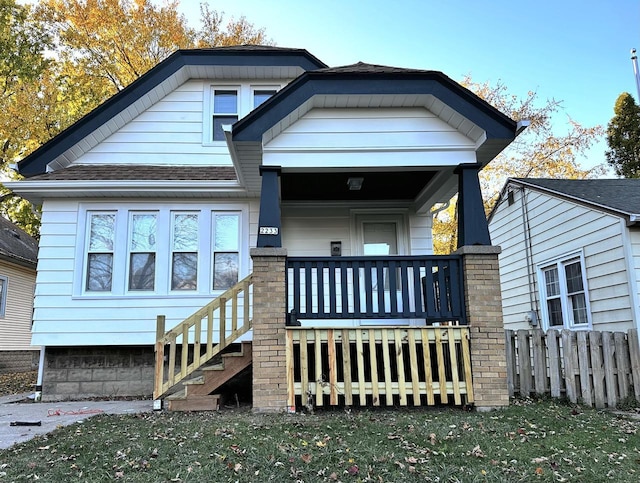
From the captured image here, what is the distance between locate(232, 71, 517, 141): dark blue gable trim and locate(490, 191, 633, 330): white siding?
3211mm

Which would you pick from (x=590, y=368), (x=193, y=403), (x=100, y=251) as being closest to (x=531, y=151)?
(x=590, y=368)

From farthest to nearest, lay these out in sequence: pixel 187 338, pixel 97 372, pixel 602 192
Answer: pixel 602 192, pixel 97 372, pixel 187 338

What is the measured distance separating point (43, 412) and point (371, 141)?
5595 millimetres

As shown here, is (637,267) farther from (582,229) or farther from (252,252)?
(252,252)

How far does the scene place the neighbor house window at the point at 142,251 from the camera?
25.7 feet

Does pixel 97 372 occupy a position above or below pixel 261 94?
below

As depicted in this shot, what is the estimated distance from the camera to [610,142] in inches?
843

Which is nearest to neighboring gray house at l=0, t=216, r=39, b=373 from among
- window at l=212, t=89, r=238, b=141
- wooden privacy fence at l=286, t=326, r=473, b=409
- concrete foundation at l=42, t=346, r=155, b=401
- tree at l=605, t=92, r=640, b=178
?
concrete foundation at l=42, t=346, r=155, b=401

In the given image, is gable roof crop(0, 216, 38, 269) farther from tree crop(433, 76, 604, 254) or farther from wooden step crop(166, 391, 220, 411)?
tree crop(433, 76, 604, 254)

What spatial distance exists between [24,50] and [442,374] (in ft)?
59.6

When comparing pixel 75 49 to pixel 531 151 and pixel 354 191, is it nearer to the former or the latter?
pixel 354 191

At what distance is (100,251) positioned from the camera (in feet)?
25.8

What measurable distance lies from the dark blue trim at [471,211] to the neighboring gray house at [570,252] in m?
2.89

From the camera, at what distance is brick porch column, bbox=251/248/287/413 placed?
5.25 metres
